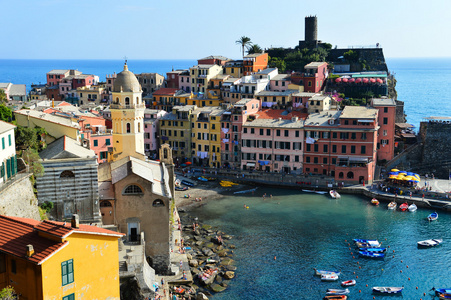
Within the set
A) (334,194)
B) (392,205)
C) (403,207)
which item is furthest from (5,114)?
(403,207)

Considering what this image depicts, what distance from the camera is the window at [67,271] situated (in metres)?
25.2

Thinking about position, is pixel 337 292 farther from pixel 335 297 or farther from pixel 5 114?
pixel 5 114

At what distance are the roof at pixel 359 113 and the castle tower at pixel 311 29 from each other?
4463 centimetres

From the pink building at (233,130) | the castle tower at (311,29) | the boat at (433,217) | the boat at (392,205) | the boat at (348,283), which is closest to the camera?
the boat at (348,283)

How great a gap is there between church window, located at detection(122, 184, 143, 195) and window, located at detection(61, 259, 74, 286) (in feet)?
49.5

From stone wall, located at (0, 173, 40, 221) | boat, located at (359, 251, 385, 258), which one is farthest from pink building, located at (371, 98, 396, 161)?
stone wall, located at (0, 173, 40, 221)

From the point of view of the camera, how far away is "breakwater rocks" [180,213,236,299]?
140ft

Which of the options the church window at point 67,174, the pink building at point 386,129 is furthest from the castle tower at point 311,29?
the church window at point 67,174

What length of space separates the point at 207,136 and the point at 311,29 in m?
48.5

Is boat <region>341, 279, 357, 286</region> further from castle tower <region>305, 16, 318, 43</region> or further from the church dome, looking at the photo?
castle tower <region>305, 16, 318, 43</region>

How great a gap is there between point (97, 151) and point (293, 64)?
56.5 meters

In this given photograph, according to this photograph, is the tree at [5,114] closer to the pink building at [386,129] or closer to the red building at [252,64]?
the pink building at [386,129]

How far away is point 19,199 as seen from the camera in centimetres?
3338

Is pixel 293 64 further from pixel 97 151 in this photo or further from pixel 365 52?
pixel 97 151
